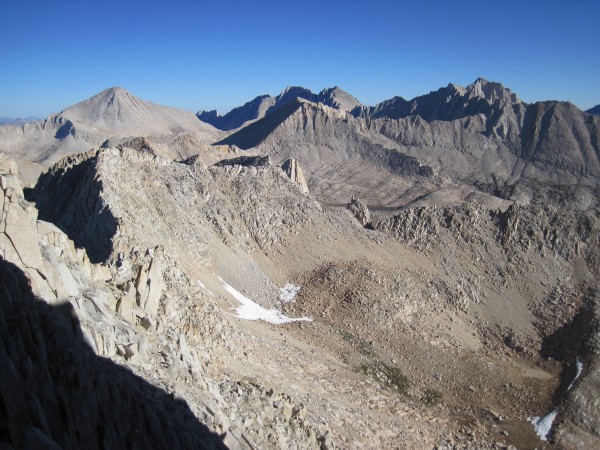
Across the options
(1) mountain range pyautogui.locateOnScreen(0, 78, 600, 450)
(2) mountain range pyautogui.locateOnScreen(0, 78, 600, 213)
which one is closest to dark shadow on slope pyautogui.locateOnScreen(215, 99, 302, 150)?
(2) mountain range pyautogui.locateOnScreen(0, 78, 600, 213)

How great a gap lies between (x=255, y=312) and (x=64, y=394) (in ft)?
110

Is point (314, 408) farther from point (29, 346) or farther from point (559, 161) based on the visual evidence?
point (559, 161)

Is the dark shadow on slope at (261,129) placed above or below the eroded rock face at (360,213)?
above

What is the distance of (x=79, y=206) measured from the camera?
1761 inches

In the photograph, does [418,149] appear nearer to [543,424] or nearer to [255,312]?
[255,312]

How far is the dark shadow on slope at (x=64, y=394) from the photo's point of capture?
34.3 feet

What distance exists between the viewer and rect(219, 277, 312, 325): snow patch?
44.8 metres

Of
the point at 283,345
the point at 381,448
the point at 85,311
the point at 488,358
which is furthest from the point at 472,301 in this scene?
the point at 85,311

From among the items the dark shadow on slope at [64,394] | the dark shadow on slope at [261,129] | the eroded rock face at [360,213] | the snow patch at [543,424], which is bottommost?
the snow patch at [543,424]

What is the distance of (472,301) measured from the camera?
177 ft

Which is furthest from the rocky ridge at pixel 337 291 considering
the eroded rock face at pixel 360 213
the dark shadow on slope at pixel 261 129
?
the dark shadow on slope at pixel 261 129

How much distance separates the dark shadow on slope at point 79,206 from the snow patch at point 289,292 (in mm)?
19060

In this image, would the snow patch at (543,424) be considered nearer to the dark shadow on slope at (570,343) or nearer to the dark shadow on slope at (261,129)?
the dark shadow on slope at (570,343)

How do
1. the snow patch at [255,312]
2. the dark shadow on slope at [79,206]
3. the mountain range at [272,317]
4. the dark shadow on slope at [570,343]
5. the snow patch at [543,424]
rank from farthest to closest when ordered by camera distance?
the snow patch at [255,312], the dark shadow on slope at [570,343], the dark shadow on slope at [79,206], the snow patch at [543,424], the mountain range at [272,317]
